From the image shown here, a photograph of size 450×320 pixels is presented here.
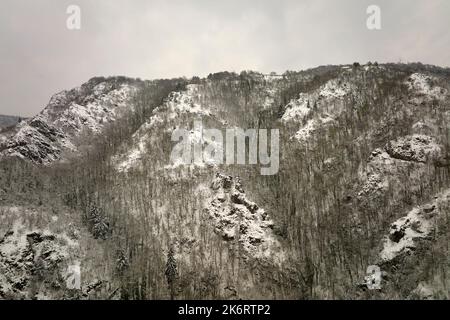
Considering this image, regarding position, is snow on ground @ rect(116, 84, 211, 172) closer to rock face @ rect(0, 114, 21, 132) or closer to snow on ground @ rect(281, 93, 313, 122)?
snow on ground @ rect(281, 93, 313, 122)

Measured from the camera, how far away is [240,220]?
285ft

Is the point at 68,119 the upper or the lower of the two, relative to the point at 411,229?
upper

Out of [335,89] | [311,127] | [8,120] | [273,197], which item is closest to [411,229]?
[273,197]

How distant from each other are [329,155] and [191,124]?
3734 centimetres

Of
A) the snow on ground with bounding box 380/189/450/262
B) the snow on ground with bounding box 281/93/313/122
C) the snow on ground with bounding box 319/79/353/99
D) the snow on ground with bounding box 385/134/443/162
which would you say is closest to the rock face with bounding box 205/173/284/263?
the snow on ground with bounding box 380/189/450/262

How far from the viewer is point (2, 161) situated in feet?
326

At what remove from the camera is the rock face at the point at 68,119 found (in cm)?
10775

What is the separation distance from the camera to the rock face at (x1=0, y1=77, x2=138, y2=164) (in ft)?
354

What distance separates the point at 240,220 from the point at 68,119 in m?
69.9

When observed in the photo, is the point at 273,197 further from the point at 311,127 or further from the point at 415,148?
the point at 415,148

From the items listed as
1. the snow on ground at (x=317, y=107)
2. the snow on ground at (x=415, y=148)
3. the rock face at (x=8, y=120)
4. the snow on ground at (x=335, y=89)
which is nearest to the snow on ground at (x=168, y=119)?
the snow on ground at (x=317, y=107)

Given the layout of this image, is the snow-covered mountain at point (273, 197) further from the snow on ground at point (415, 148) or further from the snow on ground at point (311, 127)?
the snow on ground at point (311, 127)

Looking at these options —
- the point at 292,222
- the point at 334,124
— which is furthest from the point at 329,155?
the point at 292,222

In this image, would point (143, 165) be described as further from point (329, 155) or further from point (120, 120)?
point (329, 155)
